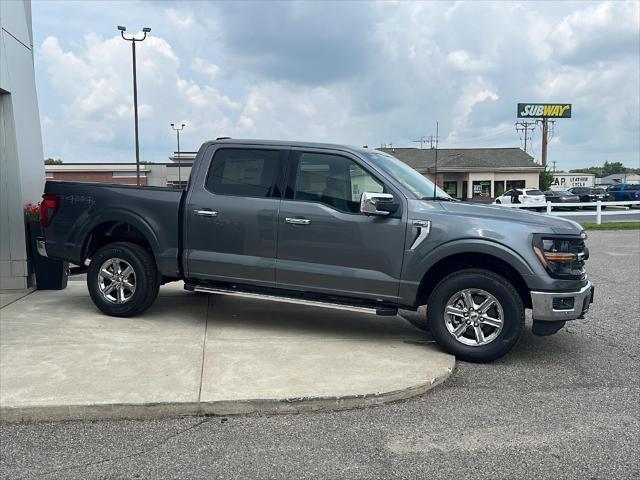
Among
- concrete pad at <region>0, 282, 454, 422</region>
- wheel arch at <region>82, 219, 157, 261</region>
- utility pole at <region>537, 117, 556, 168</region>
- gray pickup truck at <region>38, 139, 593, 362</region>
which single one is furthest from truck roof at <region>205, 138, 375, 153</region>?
utility pole at <region>537, 117, 556, 168</region>

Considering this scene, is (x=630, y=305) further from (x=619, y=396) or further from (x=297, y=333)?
(x=297, y=333)

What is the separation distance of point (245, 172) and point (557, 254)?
3189 mm

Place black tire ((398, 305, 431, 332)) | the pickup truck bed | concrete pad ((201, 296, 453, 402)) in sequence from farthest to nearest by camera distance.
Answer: black tire ((398, 305, 431, 332)), the pickup truck bed, concrete pad ((201, 296, 453, 402))

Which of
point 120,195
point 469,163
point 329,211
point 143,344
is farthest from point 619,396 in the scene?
point 469,163

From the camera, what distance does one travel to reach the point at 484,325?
552 centimetres

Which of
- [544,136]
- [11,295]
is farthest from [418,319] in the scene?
[544,136]

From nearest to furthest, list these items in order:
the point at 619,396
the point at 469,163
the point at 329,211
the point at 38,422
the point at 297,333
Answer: the point at 38,422, the point at 619,396, the point at 329,211, the point at 297,333, the point at 469,163

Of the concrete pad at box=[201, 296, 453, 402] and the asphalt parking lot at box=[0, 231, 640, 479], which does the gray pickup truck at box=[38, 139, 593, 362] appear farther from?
the asphalt parking lot at box=[0, 231, 640, 479]

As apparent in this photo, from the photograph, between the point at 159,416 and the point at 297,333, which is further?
the point at 297,333

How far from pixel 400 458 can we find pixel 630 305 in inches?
239

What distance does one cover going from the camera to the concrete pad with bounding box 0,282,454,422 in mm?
4262

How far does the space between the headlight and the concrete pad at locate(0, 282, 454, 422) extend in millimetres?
1254

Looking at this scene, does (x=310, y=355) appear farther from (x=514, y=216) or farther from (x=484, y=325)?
(x=514, y=216)

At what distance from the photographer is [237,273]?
6.13 m
